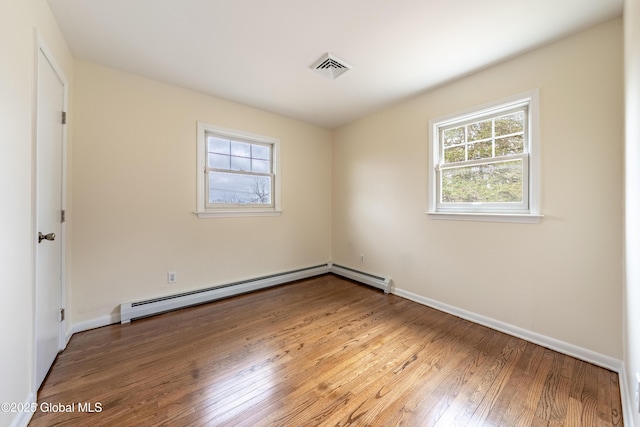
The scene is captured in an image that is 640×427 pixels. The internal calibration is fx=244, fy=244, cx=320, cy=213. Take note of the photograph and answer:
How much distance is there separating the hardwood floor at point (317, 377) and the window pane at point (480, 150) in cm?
167

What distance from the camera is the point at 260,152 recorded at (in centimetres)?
Result: 346

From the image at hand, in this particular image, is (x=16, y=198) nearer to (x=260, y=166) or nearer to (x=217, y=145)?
(x=217, y=145)

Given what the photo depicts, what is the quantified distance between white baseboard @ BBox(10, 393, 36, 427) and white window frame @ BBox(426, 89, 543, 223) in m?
3.33

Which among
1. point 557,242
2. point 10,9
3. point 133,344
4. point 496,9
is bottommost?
point 133,344

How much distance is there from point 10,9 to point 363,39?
2.05 m

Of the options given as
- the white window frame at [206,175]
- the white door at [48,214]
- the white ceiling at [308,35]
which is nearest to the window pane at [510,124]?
the white ceiling at [308,35]

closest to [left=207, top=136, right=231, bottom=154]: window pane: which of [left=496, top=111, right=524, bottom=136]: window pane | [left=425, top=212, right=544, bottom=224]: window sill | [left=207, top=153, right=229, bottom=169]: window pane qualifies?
[left=207, top=153, right=229, bottom=169]: window pane

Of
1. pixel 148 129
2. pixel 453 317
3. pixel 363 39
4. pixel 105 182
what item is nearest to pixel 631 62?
pixel 363 39

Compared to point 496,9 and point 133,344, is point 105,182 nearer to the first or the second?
point 133,344

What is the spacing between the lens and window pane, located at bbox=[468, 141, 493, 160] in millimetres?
2406

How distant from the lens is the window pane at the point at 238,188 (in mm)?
3074

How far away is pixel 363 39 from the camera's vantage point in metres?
1.96

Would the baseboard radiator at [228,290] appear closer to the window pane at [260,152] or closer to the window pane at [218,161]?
the window pane at [218,161]

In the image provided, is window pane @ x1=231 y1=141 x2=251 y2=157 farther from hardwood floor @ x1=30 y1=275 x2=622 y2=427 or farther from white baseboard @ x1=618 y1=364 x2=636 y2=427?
white baseboard @ x1=618 y1=364 x2=636 y2=427
